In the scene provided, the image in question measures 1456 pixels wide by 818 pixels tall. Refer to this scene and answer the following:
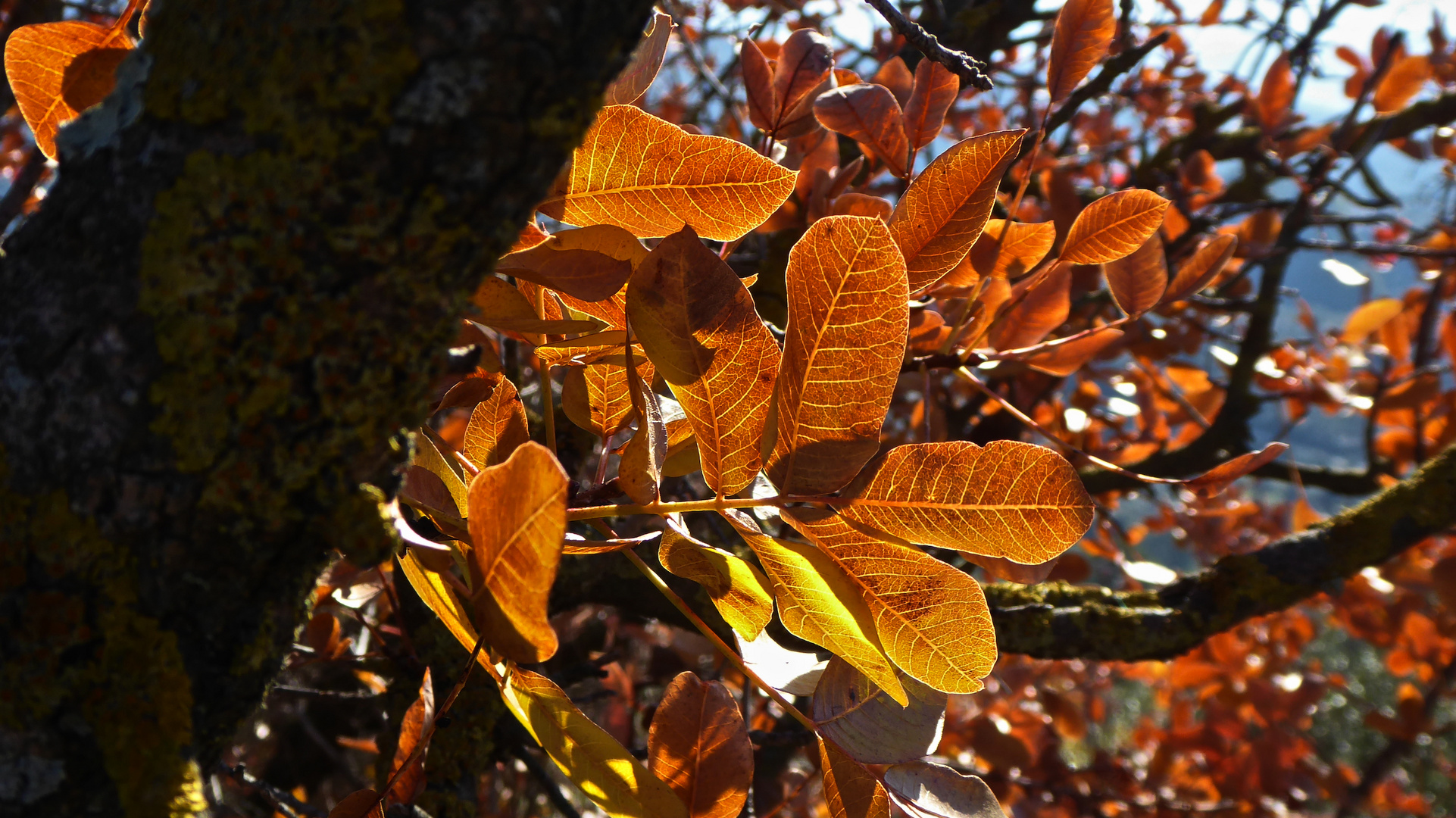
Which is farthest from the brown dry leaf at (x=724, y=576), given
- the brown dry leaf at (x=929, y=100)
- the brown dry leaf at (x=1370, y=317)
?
the brown dry leaf at (x=1370, y=317)

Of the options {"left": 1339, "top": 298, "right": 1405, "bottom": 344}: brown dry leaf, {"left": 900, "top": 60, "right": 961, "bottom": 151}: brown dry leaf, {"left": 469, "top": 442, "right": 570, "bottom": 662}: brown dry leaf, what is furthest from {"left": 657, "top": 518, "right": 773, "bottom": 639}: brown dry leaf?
{"left": 1339, "top": 298, "right": 1405, "bottom": 344}: brown dry leaf

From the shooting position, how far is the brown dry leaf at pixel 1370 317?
5.87ft

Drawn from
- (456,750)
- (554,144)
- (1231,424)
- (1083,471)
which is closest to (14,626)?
(554,144)

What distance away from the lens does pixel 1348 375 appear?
2.22 meters

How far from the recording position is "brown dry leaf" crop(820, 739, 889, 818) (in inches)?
20.2

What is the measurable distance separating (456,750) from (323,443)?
0.62m

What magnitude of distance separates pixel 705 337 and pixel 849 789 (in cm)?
31

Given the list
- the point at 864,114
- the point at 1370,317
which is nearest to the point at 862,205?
the point at 864,114

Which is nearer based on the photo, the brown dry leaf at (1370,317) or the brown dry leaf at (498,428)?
the brown dry leaf at (498,428)

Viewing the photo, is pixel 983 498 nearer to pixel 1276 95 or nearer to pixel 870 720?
pixel 870 720

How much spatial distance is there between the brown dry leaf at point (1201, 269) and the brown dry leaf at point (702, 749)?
2.04 feet

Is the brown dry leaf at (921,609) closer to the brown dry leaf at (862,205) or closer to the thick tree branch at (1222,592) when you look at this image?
the brown dry leaf at (862,205)

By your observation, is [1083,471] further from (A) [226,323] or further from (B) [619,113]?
(A) [226,323]

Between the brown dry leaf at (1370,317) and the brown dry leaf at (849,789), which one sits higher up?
the brown dry leaf at (849,789)
